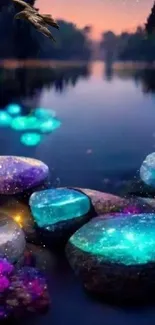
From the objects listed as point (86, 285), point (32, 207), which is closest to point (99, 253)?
point (86, 285)

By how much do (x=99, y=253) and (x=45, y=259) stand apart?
0.54m

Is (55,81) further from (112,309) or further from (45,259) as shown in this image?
(112,309)

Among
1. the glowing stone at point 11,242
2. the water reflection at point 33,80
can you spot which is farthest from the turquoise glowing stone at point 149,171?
the water reflection at point 33,80

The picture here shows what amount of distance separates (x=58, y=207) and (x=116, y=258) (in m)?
0.86

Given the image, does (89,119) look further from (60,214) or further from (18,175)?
(60,214)

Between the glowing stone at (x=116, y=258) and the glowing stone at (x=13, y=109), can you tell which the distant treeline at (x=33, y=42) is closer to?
the glowing stone at (x=13, y=109)

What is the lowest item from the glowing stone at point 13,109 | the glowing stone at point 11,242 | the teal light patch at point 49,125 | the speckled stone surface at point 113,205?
the teal light patch at point 49,125

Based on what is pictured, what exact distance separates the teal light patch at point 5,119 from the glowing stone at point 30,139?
687 mm

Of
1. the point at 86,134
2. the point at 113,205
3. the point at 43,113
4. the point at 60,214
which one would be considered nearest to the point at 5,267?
the point at 60,214

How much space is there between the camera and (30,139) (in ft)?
23.7

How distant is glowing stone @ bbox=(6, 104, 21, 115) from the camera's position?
8.52 m

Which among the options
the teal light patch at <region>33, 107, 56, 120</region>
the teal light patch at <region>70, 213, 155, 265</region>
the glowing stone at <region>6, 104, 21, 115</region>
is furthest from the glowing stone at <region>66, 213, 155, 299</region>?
the glowing stone at <region>6, 104, 21, 115</region>

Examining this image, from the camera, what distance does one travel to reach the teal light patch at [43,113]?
8.52 meters

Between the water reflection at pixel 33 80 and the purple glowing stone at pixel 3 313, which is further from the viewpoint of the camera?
the water reflection at pixel 33 80
